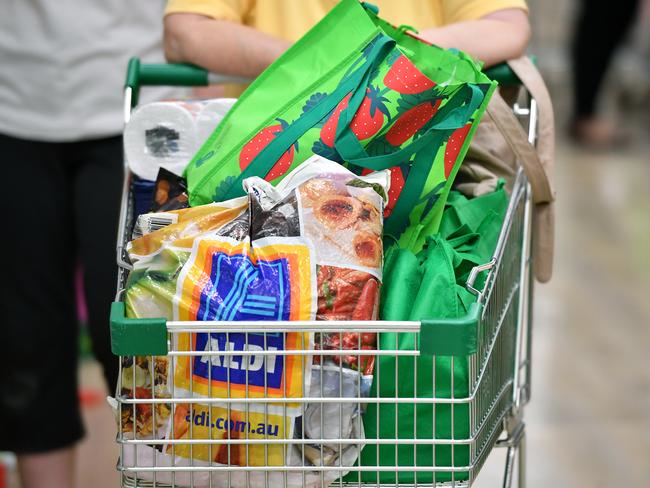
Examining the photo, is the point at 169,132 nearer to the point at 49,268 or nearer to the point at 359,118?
the point at 359,118

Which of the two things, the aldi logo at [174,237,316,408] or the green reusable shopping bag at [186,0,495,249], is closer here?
the aldi logo at [174,237,316,408]

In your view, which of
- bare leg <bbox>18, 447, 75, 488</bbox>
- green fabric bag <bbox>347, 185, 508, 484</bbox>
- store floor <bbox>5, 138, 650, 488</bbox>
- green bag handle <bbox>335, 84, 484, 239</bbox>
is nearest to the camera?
green fabric bag <bbox>347, 185, 508, 484</bbox>

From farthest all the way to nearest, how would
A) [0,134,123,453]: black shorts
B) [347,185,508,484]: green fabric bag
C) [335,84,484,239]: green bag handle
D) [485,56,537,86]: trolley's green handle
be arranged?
[0,134,123,453]: black shorts → [485,56,537,86]: trolley's green handle → [335,84,484,239]: green bag handle → [347,185,508,484]: green fabric bag

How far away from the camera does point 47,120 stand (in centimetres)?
250

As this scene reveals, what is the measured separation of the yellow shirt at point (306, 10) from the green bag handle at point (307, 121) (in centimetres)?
41

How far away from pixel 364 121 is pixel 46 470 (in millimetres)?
1349

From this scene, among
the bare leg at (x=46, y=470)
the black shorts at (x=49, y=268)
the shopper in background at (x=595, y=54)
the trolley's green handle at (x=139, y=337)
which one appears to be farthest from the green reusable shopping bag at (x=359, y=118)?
the shopper in background at (x=595, y=54)

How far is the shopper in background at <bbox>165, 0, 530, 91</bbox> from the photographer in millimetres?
A: 2064

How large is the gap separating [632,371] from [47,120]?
239 cm

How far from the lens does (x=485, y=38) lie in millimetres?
2080

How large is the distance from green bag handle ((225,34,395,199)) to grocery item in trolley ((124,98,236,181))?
237 millimetres

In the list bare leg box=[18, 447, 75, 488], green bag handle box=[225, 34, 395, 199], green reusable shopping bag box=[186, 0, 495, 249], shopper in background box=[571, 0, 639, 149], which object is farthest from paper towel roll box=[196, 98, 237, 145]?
shopper in background box=[571, 0, 639, 149]

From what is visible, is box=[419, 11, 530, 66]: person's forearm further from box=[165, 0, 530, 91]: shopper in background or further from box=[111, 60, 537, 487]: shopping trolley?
box=[111, 60, 537, 487]: shopping trolley

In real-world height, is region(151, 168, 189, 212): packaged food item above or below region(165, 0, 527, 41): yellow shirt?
below
